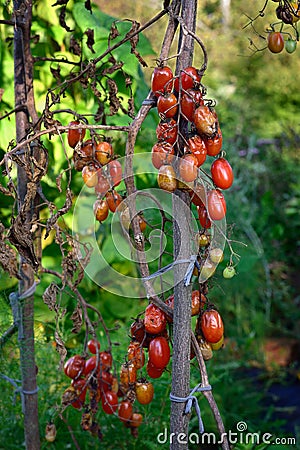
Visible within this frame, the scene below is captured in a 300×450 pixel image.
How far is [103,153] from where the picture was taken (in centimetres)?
95

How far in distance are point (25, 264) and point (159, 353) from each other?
1.28 feet

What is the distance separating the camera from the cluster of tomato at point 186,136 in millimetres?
814

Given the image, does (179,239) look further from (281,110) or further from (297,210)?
(281,110)

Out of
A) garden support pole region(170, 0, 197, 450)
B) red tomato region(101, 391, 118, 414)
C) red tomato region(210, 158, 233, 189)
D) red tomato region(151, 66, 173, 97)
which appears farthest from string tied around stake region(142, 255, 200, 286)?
red tomato region(101, 391, 118, 414)

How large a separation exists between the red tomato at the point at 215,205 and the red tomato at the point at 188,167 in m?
0.05

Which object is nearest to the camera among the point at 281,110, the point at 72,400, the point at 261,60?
the point at 72,400

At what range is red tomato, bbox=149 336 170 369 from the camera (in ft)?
3.00

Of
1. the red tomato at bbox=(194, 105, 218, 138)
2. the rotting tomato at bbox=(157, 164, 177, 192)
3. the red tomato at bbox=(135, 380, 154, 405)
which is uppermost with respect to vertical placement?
the red tomato at bbox=(194, 105, 218, 138)

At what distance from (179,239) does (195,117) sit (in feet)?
0.63

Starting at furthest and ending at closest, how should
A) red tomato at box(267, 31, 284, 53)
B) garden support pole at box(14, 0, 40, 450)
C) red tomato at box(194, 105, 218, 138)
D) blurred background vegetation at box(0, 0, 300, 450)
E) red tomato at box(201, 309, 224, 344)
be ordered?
blurred background vegetation at box(0, 0, 300, 450)
garden support pole at box(14, 0, 40, 450)
red tomato at box(267, 31, 284, 53)
red tomato at box(201, 309, 224, 344)
red tomato at box(194, 105, 218, 138)

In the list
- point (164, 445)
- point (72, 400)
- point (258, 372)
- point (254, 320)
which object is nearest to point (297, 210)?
point (254, 320)

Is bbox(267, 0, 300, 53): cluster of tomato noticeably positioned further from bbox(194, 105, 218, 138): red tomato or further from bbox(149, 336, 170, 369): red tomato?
bbox(149, 336, 170, 369): red tomato

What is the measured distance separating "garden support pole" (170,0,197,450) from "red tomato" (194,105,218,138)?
0.20 feet

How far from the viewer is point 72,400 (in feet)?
3.70
